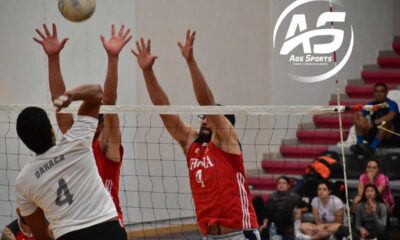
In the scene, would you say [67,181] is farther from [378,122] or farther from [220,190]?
[378,122]

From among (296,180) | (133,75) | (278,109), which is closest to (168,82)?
(133,75)

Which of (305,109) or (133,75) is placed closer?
(305,109)

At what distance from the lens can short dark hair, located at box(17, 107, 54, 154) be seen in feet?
18.6

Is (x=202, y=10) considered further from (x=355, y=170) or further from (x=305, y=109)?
(x=305, y=109)

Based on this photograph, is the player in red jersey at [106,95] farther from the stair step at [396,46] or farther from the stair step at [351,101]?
the stair step at [396,46]

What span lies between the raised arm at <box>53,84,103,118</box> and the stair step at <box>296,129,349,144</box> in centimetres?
1239

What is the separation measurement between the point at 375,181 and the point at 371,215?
90 centimetres

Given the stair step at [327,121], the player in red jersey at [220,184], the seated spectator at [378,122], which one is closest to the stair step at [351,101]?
the stair step at [327,121]

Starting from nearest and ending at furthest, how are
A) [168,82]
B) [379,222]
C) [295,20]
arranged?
[379,222]
[168,82]
[295,20]

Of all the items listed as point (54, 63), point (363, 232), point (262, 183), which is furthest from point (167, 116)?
point (262, 183)

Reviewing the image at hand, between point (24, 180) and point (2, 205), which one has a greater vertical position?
point (24, 180)

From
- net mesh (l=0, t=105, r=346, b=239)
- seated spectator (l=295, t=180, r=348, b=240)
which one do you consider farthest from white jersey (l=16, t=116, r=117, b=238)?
seated spectator (l=295, t=180, r=348, b=240)

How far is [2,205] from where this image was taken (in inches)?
544

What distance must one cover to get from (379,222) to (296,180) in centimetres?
245
